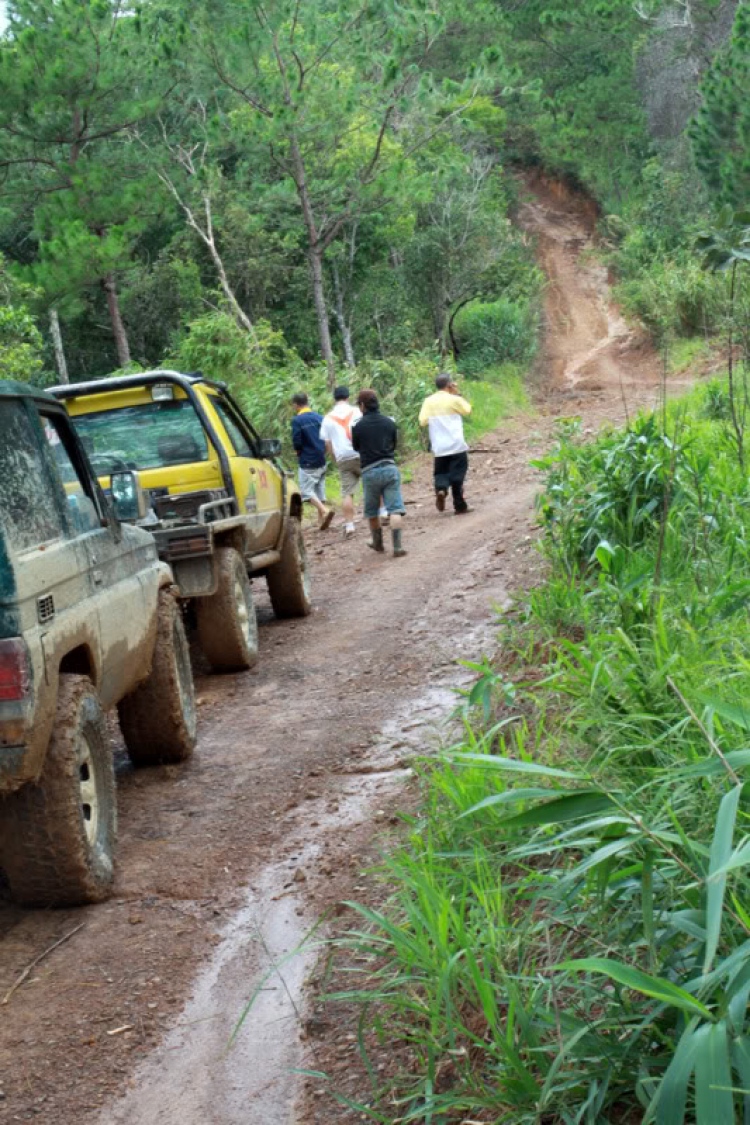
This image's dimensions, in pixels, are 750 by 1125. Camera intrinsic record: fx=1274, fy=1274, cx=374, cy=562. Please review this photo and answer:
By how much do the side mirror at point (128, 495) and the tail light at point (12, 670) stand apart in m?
2.11

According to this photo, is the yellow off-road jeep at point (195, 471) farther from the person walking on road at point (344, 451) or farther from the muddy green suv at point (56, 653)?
the person walking on road at point (344, 451)

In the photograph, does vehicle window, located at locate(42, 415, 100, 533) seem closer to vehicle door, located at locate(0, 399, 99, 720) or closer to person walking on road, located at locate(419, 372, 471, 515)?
vehicle door, located at locate(0, 399, 99, 720)

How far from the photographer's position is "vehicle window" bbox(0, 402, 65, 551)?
432cm

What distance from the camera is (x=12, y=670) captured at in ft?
13.4

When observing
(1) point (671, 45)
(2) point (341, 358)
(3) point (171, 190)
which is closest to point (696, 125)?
(2) point (341, 358)

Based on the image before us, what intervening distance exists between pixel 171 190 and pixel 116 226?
211cm

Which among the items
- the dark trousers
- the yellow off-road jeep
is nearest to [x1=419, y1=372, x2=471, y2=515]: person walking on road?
the dark trousers

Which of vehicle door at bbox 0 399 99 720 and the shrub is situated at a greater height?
the shrub

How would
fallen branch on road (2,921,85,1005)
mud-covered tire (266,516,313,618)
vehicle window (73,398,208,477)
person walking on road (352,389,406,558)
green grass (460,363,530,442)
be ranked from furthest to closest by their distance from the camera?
green grass (460,363,530,442) → person walking on road (352,389,406,558) → mud-covered tire (266,516,313,618) → vehicle window (73,398,208,477) → fallen branch on road (2,921,85,1005)

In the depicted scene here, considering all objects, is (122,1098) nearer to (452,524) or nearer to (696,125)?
(452,524)

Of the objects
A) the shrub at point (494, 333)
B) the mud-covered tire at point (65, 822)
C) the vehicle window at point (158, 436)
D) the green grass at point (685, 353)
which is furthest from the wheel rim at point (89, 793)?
the shrub at point (494, 333)

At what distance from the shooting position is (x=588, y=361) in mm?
31578

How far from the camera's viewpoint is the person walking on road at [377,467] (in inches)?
498

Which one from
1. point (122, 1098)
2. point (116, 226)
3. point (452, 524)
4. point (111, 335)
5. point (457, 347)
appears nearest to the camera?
point (122, 1098)
